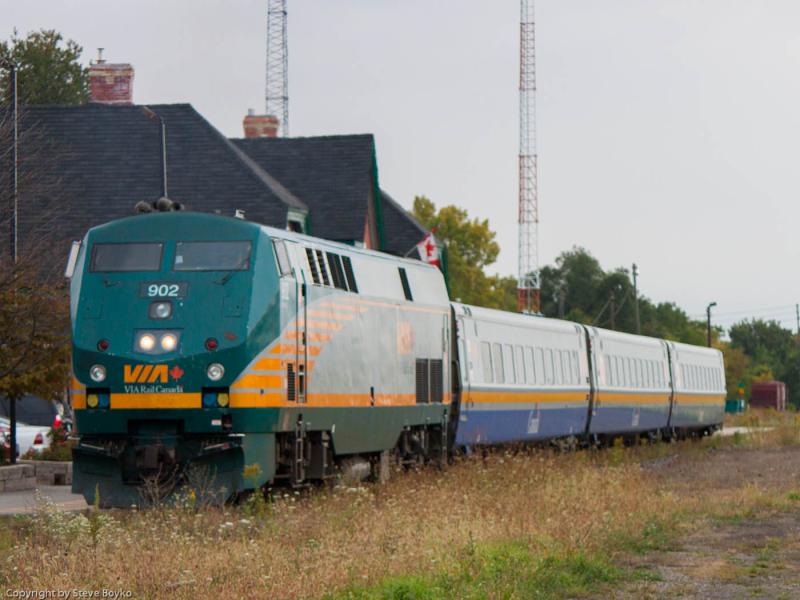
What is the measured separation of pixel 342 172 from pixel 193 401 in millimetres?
26716

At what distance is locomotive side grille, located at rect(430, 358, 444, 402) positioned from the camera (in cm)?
2473

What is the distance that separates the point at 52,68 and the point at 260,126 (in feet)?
88.4

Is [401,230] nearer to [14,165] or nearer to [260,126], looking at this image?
[260,126]

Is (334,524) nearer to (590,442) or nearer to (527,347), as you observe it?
(527,347)

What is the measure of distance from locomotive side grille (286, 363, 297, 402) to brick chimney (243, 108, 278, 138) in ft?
108

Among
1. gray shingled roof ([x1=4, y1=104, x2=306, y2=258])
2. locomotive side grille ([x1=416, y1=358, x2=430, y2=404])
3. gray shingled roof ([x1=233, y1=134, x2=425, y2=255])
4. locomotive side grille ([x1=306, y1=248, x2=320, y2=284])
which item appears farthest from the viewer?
gray shingled roof ([x1=233, y1=134, x2=425, y2=255])

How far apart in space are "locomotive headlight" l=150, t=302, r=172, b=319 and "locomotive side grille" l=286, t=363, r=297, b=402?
1.58 m

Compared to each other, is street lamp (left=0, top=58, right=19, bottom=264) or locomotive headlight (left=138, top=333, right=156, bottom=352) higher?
street lamp (left=0, top=58, right=19, bottom=264)

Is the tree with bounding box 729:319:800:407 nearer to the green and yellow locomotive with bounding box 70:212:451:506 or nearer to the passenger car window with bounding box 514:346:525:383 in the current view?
the passenger car window with bounding box 514:346:525:383

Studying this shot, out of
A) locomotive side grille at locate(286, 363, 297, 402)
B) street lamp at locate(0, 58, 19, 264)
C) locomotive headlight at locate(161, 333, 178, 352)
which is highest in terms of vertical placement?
street lamp at locate(0, 58, 19, 264)

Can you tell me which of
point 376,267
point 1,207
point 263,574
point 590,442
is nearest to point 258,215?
point 590,442

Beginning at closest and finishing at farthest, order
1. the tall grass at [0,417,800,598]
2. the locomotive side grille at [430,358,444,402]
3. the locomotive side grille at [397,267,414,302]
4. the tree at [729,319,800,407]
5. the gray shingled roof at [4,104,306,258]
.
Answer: the tall grass at [0,417,800,598] < the locomotive side grille at [397,267,414,302] < the locomotive side grille at [430,358,444,402] < the gray shingled roof at [4,104,306,258] < the tree at [729,319,800,407]

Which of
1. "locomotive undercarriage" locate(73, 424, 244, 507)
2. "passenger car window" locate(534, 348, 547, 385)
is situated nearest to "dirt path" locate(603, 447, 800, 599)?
"locomotive undercarriage" locate(73, 424, 244, 507)

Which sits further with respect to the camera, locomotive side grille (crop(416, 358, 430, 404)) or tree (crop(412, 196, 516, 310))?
tree (crop(412, 196, 516, 310))
